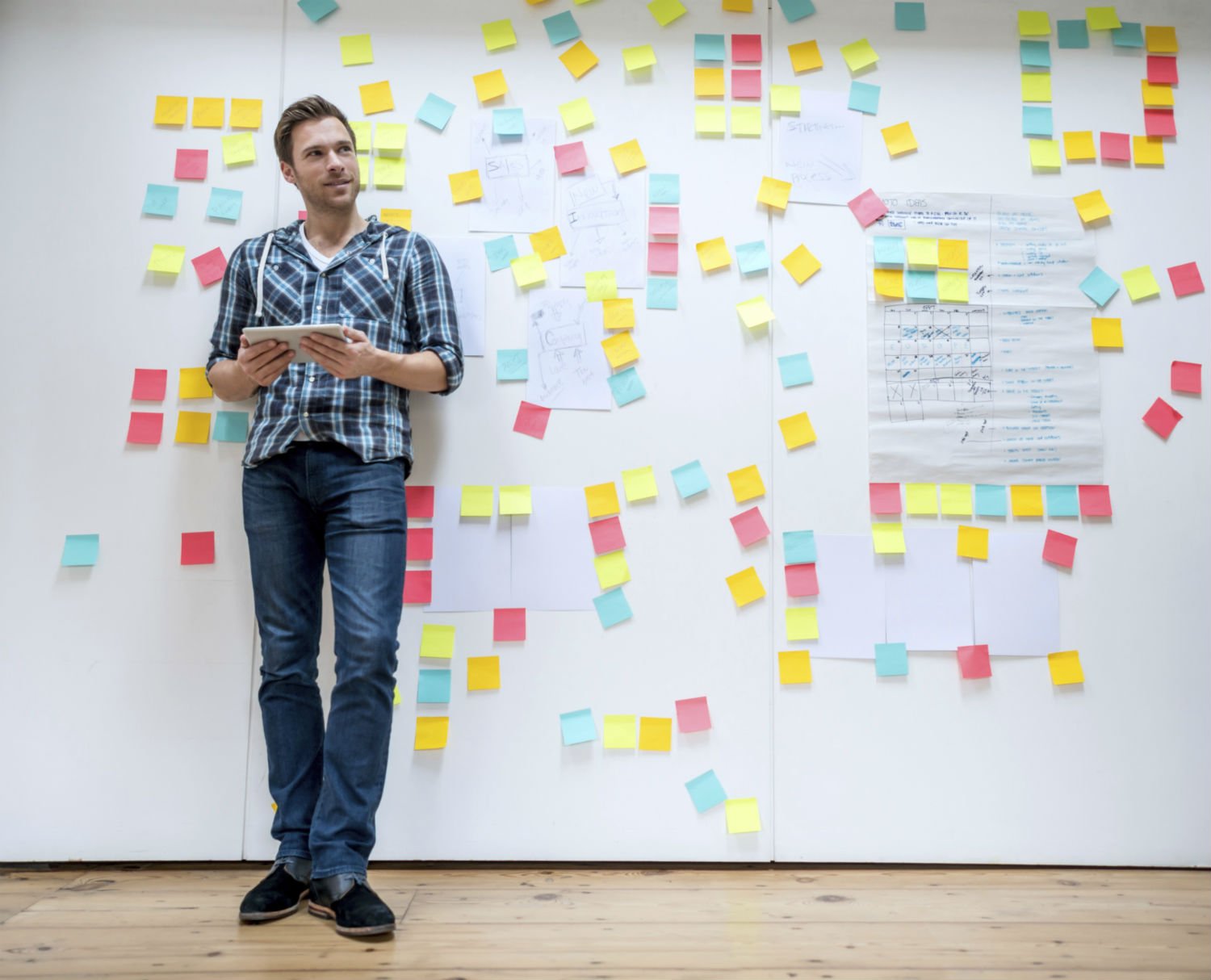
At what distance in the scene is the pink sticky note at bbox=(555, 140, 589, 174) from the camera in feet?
6.55

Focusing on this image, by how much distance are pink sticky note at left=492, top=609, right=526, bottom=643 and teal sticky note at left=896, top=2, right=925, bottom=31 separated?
5.24 feet

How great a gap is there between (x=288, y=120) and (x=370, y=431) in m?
0.65

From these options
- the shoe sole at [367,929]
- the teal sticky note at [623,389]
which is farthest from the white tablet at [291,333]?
the shoe sole at [367,929]

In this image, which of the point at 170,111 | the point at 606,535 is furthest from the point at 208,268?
the point at 606,535

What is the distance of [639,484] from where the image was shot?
1.95m

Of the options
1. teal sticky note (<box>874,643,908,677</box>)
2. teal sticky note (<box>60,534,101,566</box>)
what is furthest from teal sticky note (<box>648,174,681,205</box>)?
teal sticky note (<box>60,534,101,566</box>)

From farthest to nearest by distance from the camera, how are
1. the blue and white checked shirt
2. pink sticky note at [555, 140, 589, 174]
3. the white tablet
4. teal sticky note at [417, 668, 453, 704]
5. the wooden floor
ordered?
pink sticky note at [555, 140, 589, 174]
teal sticky note at [417, 668, 453, 704]
the blue and white checked shirt
the white tablet
the wooden floor

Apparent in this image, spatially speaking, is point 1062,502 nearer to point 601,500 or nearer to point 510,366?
point 601,500

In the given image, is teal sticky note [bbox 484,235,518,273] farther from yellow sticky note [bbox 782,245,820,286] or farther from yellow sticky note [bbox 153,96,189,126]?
yellow sticky note [bbox 153,96,189,126]

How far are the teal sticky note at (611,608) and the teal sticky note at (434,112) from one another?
1096 millimetres

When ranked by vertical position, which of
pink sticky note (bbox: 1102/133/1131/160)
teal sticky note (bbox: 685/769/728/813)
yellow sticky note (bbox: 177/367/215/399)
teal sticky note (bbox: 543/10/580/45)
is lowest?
teal sticky note (bbox: 685/769/728/813)

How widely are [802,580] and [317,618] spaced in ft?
3.33

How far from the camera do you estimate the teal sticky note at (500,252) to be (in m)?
1.98

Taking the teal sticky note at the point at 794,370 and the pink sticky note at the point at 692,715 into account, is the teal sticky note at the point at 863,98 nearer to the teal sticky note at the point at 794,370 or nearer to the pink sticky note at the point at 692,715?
the teal sticky note at the point at 794,370
